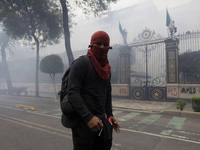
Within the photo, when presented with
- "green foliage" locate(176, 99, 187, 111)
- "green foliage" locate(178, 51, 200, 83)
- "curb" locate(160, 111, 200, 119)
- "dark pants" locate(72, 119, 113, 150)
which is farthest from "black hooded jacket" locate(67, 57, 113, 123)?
"green foliage" locate(178, 51, 200, 83)

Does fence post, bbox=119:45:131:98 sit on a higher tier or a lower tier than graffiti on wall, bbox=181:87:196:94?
higher

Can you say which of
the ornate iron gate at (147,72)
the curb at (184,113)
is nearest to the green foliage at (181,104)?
the curb at (184,113)

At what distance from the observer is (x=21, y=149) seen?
11.5ft

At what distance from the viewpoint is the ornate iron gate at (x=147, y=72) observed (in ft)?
41.6

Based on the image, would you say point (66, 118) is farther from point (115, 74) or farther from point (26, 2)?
point (26, 2)

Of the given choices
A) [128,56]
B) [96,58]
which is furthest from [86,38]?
[96,58]

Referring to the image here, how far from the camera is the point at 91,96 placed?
161 cm

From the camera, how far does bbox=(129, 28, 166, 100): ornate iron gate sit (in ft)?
41.6

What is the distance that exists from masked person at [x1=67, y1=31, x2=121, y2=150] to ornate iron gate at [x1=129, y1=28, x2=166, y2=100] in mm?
11579

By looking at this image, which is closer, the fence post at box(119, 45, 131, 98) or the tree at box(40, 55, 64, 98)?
the fence post at box(119, 45, 131, 98)

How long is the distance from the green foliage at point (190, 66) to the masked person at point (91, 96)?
11756mm

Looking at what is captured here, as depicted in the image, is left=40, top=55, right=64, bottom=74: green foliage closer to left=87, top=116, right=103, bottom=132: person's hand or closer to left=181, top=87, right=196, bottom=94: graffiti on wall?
left=181, top=87, right=196, bottom=94: graffiti on wall

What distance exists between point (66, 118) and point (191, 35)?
12.9 meters

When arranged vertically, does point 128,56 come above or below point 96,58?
above
